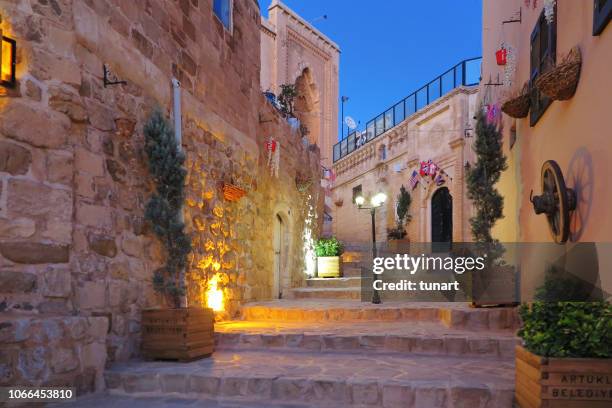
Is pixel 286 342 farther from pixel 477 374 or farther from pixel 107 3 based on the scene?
pixel 107 3

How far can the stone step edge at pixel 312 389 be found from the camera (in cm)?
364

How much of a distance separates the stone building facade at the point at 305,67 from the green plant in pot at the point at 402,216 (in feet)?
17.5

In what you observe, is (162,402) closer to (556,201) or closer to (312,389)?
(312,389)

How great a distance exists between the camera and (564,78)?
441cm

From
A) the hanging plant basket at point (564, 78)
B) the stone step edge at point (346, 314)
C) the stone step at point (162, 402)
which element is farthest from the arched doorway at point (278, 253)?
the hanging plant basket at point (564, 78)

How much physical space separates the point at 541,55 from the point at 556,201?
82.9 inches

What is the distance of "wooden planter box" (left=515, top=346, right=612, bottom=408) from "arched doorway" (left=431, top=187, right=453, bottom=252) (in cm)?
1513

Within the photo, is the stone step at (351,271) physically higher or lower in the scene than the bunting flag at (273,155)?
lower

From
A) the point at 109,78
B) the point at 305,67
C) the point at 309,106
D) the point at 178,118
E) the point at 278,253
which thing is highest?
the point at 305,67

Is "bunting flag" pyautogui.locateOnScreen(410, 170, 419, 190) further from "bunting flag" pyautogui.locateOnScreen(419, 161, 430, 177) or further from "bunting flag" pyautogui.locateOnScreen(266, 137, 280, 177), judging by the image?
"bunting flag" pyautogui.locateOnScreen(266, 137, 280, 177)

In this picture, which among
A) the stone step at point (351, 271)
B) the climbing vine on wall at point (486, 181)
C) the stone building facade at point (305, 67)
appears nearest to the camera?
the climbing vine on wall at point (486, 181)

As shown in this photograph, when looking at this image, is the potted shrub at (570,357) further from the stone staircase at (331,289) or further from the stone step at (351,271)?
the stone step at (351,271)

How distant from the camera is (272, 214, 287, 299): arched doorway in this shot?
10088mm

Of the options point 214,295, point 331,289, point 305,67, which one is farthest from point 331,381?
point 305,67
